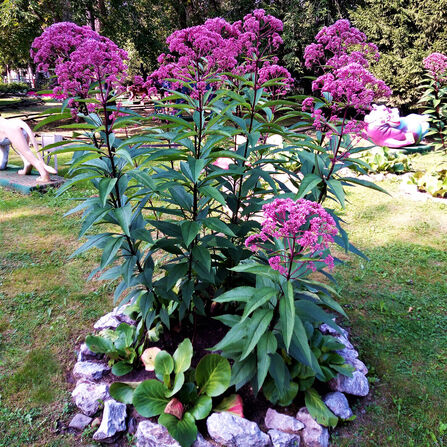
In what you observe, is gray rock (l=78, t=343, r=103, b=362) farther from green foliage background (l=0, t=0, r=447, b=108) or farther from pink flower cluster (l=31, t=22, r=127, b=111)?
green foliage background (l=0, t=0, r=447, b=108)

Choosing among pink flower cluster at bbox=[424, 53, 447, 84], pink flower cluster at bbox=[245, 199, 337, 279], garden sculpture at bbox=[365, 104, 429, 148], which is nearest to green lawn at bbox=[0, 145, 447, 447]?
pink flower cluster at bbox=[245, 199, 337, 279]

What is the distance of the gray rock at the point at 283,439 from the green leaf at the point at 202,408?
13.9 inches

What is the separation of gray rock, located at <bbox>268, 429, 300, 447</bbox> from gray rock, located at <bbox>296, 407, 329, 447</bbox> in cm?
5

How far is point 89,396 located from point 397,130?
7911 mm

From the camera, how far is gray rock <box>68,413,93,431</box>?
201cm

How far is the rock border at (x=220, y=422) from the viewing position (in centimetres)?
183

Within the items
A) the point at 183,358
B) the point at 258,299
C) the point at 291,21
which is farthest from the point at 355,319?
the point at 291,21

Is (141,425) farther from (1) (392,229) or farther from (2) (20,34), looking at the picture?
(2) (20,34)

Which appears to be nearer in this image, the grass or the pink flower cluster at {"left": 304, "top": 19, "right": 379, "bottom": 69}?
the grass

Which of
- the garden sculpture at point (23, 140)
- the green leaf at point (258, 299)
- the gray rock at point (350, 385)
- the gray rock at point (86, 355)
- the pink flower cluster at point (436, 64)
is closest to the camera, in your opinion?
the green leaf at point (258, 299)

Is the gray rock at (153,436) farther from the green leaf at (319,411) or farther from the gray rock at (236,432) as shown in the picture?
the green leaf at (319,411)

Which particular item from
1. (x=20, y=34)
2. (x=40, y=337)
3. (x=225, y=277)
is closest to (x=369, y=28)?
(x=225, y=277)

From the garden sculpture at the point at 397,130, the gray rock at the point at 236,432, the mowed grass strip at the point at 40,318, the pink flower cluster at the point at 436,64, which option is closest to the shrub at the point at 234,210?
the gray rock at the point at 236,432

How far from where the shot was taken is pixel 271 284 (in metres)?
1.80
